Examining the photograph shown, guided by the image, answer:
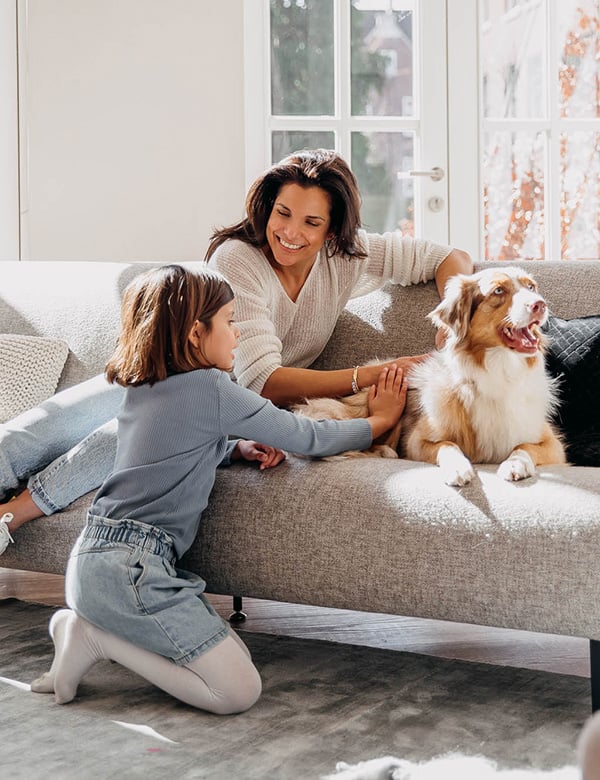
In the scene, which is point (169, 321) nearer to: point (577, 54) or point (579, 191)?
point (579, 191)

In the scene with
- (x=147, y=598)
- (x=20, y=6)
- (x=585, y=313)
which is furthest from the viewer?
(x=20, y=6)

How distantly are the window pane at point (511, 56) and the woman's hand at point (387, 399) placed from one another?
2122 millimetres

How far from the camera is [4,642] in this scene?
233 cm

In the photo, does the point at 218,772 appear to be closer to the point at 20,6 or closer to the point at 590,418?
the point at 590,418

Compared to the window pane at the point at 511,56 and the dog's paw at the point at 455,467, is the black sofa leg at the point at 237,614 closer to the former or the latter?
the dog's paw at the point at 455,467

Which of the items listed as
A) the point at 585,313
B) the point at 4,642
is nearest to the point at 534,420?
the point at 585,313

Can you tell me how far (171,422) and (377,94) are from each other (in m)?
2.61

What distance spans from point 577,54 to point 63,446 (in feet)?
9.71

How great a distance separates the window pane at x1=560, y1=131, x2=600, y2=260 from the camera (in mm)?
4184

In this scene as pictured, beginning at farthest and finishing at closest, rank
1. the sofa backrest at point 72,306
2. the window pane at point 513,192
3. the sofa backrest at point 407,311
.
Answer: the window pane at point 513,192 → the sofa backrest at point 72,306 → the sofa backrest at point 407,311

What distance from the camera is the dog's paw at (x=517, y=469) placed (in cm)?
189

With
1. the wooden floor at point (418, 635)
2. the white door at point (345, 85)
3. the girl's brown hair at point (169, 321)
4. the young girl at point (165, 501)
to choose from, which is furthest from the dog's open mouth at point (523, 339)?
the white door at point (345, 85)

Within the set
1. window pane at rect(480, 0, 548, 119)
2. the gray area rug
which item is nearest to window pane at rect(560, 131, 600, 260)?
window pane at rect(480, 0, 548, 119)

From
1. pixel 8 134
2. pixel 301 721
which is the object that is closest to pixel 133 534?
pixel 301 721
